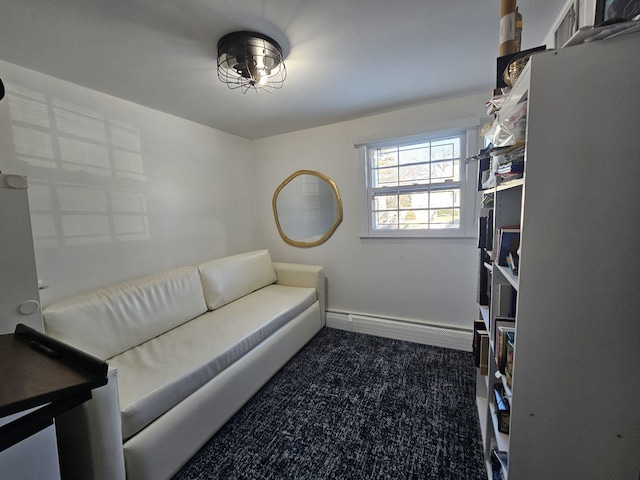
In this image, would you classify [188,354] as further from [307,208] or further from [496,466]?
[307,208]

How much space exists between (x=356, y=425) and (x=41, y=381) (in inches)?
60.0

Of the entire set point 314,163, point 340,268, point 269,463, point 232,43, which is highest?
point 232,43

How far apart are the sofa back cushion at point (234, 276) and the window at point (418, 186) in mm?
1268

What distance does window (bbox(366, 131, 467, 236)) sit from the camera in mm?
2342

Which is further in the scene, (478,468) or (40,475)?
(478,468)

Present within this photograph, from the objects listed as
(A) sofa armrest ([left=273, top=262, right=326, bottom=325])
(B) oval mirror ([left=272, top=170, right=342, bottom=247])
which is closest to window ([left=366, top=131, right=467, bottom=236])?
(B) oval mirror ([left=272, top=170, right=342, bottom=247])

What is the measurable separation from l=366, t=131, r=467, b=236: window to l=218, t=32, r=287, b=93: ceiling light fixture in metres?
1.37

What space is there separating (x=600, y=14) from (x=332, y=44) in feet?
3.57

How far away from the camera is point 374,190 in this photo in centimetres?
267

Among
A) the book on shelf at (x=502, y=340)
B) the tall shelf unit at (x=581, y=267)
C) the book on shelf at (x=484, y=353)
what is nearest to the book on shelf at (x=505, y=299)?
the book on shelf at (x=502, y=340)

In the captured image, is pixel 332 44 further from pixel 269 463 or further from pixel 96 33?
pixel 269 463

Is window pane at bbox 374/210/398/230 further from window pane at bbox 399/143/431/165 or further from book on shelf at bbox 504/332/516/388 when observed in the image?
book on shelf at bbox 504/332/516/388

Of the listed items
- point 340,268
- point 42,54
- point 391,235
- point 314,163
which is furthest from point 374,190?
point 42,54

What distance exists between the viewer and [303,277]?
9.45 feet
